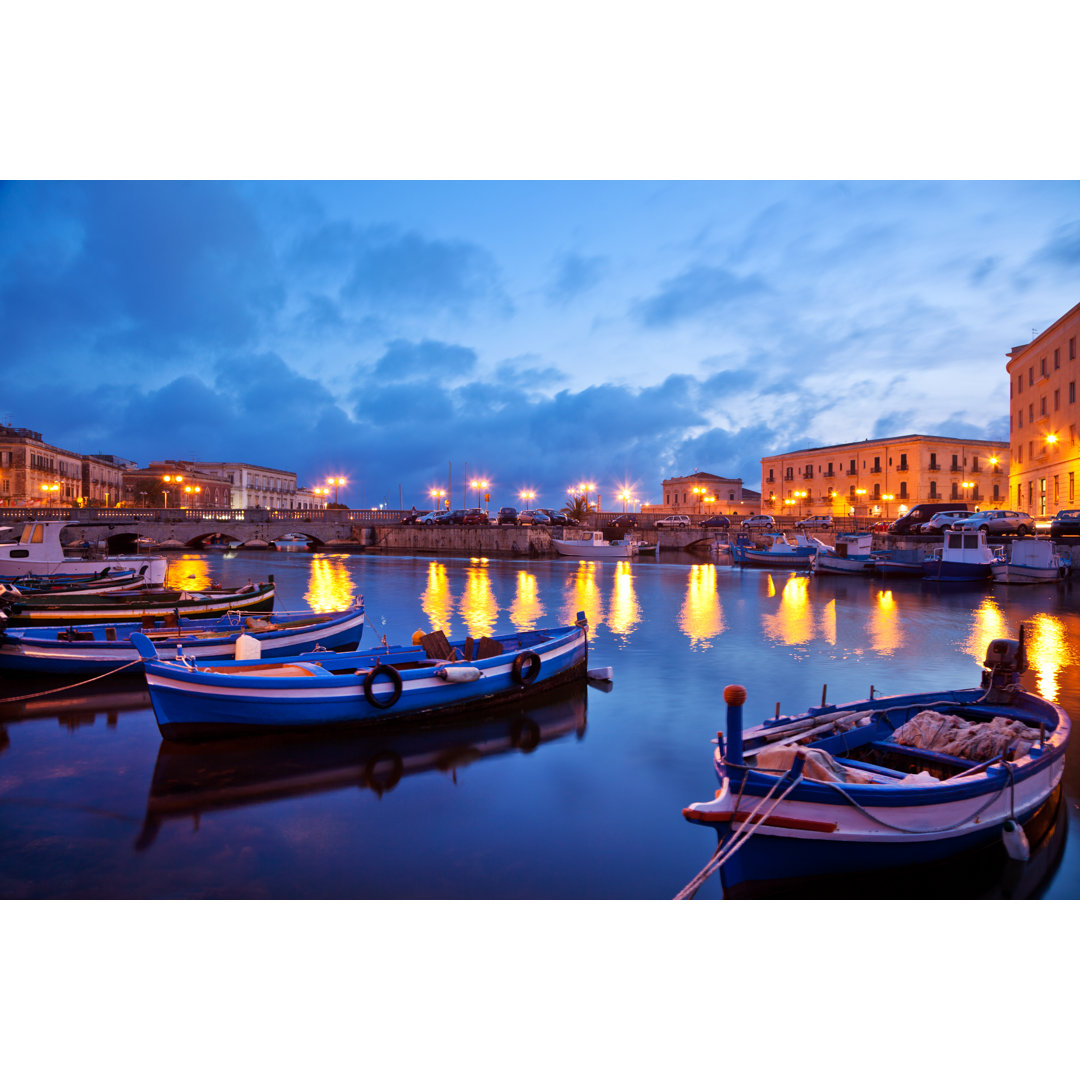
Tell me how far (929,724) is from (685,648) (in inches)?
496

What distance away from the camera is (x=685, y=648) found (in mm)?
20250

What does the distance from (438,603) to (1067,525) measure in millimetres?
35983

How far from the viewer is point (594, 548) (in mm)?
62156

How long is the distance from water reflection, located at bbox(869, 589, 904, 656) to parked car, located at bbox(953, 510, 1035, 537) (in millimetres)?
15915

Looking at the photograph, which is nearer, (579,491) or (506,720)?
(506,720)

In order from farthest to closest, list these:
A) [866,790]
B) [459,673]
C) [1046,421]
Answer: [1046,421], [459,673], [866,790]

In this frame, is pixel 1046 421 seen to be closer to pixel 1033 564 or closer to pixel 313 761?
pixel 1033 564

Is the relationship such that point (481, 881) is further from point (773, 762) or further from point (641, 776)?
point (641, 776)

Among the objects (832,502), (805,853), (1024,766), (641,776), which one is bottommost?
(641,776)

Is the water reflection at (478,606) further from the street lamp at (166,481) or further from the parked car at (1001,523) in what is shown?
the street lamp at (166,481)

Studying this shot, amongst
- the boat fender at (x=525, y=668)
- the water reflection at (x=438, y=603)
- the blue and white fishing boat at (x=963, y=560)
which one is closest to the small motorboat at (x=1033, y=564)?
the blue and white fishing boat at (x=963, y=560)

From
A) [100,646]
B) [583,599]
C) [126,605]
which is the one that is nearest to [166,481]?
[583,599]

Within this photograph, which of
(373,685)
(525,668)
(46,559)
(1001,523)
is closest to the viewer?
(373,685)

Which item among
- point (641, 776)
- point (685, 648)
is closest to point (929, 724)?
point (641, 776)
